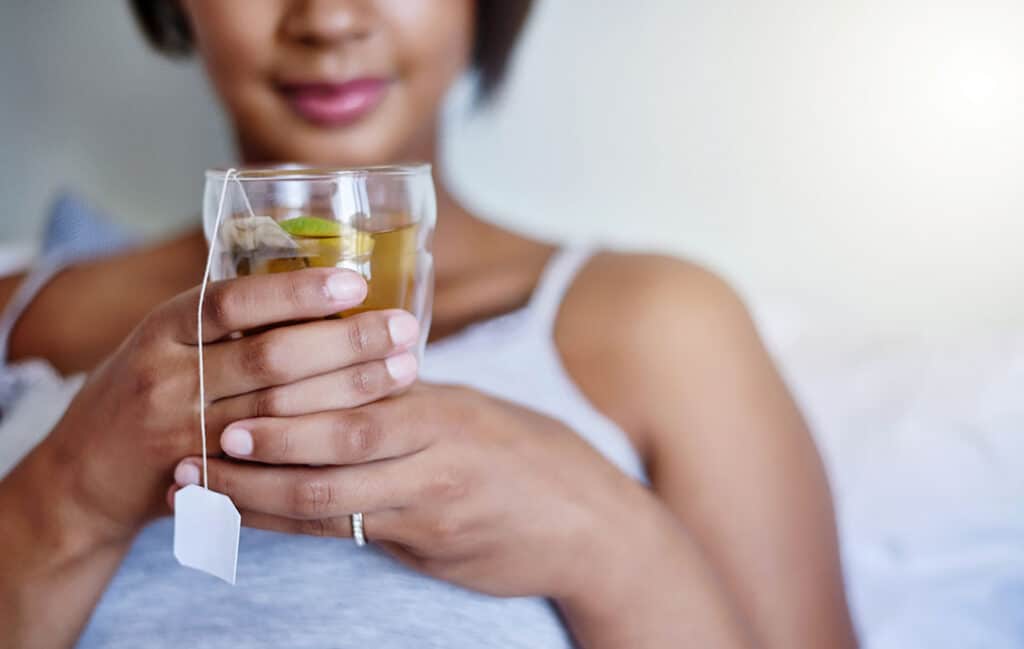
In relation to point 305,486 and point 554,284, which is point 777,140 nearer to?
point 554,284

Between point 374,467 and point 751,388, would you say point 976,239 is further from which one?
point 374,467

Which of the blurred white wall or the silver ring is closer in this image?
the silver ring

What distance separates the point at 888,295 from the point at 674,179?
0.34 m

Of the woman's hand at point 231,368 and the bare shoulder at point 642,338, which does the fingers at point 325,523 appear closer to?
the woman's hand at point 231,368

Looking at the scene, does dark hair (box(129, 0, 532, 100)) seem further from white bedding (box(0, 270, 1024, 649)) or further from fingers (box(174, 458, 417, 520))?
fingers (box(174, 458, 417, 520))

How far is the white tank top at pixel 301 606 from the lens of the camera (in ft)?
2.26

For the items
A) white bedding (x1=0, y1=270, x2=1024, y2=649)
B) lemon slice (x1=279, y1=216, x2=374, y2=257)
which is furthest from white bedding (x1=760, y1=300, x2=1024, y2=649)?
lemon slice (x1=279, y1=216, x2=374, y2=257)

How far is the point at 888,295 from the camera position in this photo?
1.23m

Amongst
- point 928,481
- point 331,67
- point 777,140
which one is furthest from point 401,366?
point 777,140

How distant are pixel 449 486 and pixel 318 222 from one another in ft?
0.61

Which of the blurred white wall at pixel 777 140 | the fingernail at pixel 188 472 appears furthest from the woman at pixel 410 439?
the blurred white wall at pixel 777 140

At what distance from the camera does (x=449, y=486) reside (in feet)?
1.89

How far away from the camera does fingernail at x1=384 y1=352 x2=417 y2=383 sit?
20.2 inches

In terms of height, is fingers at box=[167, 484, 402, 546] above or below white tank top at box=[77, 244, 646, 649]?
above
